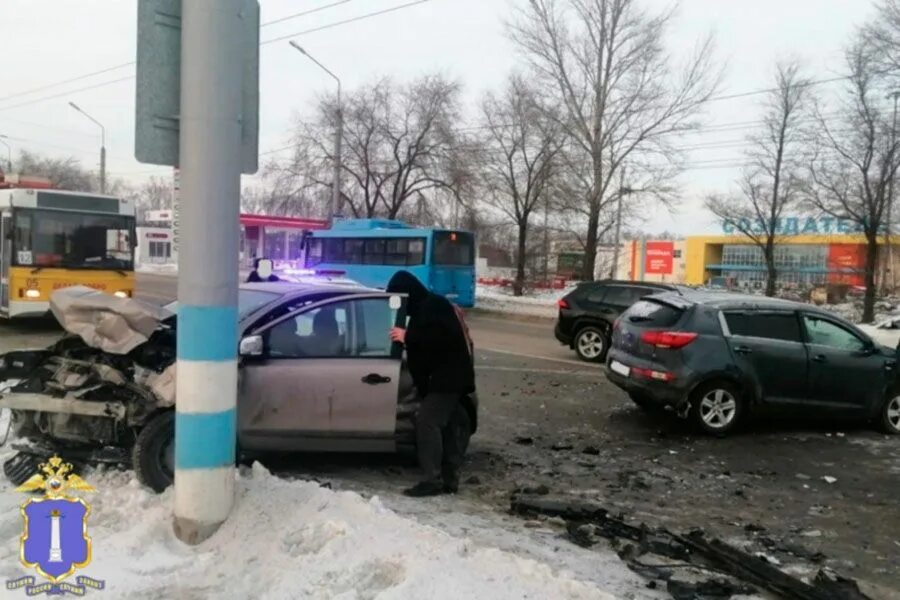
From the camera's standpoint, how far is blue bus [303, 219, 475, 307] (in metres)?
25.7

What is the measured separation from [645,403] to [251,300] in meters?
5.02

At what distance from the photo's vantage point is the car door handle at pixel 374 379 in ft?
19.5

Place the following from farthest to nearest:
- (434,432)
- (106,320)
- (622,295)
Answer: (622,295)
(434,432)
(106,320)

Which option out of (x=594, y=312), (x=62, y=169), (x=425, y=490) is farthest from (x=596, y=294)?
(x=62, y=169)

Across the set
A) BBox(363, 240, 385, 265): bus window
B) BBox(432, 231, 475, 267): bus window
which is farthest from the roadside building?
BBox(363, 240, 385, 265): bus window

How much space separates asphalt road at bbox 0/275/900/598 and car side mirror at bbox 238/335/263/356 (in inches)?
42.9

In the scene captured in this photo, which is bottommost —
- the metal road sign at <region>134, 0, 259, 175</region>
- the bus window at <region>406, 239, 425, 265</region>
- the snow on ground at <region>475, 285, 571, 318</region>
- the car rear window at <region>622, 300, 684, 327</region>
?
the snow on ground at <region>475, 285, 571, 318</region>

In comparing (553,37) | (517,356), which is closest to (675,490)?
(517,356)

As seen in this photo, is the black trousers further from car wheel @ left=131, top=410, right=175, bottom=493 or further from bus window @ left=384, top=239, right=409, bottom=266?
bus window @ left=384, top=239, right=409, bottom=266

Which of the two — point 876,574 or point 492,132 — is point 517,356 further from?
point 492,132

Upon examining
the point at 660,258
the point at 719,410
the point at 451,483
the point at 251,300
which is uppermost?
the point at 660,258

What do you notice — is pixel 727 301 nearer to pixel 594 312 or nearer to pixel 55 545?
pixel 594 312

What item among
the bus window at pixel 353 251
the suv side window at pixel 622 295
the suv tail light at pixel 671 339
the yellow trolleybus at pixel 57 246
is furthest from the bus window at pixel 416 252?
the suv tail light at pixel 671 339

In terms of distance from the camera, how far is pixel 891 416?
9234 millimetres
